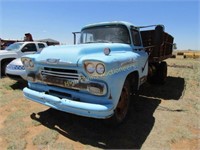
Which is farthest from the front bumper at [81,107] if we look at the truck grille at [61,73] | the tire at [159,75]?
the tire at [159,75]

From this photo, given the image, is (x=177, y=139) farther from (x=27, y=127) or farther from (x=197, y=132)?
(x=27, y=127)

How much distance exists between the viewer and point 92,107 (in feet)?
11.5

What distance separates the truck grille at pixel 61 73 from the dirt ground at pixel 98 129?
1076 millimetres

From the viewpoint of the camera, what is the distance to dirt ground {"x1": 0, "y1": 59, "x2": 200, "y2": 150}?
375cm

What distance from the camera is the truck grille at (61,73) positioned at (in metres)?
3.87

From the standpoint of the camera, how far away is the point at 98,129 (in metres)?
4.29

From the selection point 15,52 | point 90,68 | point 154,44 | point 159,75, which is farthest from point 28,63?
point 15,52

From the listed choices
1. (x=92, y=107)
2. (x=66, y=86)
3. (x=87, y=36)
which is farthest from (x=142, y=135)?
(x=87, y=36)

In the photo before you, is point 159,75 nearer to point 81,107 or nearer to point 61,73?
point 61,73

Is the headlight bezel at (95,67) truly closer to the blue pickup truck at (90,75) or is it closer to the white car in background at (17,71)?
the blue pickup truck at (90,75)

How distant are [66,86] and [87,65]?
0.66 m

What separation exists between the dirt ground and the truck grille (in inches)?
42.4

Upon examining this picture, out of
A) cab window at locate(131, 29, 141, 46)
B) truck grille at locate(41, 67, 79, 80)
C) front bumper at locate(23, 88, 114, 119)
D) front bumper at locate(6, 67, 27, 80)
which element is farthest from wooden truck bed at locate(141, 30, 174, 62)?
front bumper at locate(6, 67, 27, 80)

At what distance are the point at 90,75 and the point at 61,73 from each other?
2.30ft
